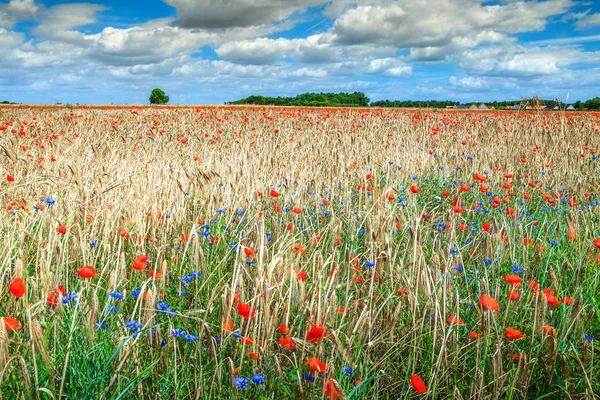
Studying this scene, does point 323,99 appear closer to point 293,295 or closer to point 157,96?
point 157,96

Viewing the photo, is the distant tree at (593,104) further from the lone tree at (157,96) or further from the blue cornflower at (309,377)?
the lone tree at (157,96)

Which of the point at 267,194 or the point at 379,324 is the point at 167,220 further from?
the point at 379,324

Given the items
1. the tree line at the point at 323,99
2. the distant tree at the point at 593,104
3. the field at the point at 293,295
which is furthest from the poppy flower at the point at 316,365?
the tree line at the point at 323,99

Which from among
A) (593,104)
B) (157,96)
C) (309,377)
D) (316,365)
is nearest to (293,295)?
(309,377)

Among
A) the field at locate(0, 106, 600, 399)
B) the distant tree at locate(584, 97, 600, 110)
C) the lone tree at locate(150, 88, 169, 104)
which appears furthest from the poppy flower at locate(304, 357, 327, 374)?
the lone tree at locate(150, 88, 169, 104)

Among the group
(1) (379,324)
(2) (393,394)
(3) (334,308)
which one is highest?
(3) (334,308)

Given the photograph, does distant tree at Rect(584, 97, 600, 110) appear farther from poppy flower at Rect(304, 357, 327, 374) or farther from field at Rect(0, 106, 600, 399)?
poppy flower at Rect(304, 357, 327, 374)

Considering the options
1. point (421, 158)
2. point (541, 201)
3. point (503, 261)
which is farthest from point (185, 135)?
point (503, 261)

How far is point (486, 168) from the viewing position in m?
5.41

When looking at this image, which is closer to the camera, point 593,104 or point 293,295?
point 293,295

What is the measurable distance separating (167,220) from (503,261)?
215 cm

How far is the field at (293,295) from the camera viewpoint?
160cm

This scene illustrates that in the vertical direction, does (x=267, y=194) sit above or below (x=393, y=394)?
above

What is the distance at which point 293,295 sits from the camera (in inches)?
82.7
